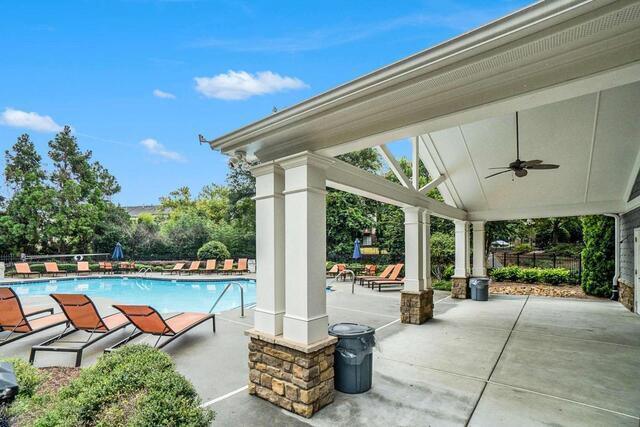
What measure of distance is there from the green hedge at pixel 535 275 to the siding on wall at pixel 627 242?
149 inches

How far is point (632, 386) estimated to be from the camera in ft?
13.8

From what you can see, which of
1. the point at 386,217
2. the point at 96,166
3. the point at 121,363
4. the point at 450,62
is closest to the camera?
the point at 450,62

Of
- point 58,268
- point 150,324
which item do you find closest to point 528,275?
point 150,324

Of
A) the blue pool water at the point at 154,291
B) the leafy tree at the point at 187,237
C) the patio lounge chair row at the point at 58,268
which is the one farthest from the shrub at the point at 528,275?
the patio lounge chair row at the point at 58,268

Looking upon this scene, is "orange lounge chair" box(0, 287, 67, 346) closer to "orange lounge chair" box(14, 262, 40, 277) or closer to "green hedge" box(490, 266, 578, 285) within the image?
"orange lounge chair" box(14, 262, 40, 277)

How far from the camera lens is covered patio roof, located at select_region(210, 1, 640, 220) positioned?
220 centimetres

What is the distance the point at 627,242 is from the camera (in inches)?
362

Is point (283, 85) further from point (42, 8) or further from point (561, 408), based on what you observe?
point (561, 408)

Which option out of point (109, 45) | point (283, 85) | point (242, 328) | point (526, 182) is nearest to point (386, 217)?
point (526, 182)

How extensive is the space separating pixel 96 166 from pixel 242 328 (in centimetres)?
2972

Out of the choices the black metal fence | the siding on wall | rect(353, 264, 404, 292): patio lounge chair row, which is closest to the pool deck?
the siding on wall

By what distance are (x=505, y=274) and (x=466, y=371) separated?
39.1 feet

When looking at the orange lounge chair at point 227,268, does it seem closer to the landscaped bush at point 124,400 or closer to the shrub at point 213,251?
the shrub at point 213,251

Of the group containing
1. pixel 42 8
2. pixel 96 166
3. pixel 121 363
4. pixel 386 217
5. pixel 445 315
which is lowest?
pixel 445 315
